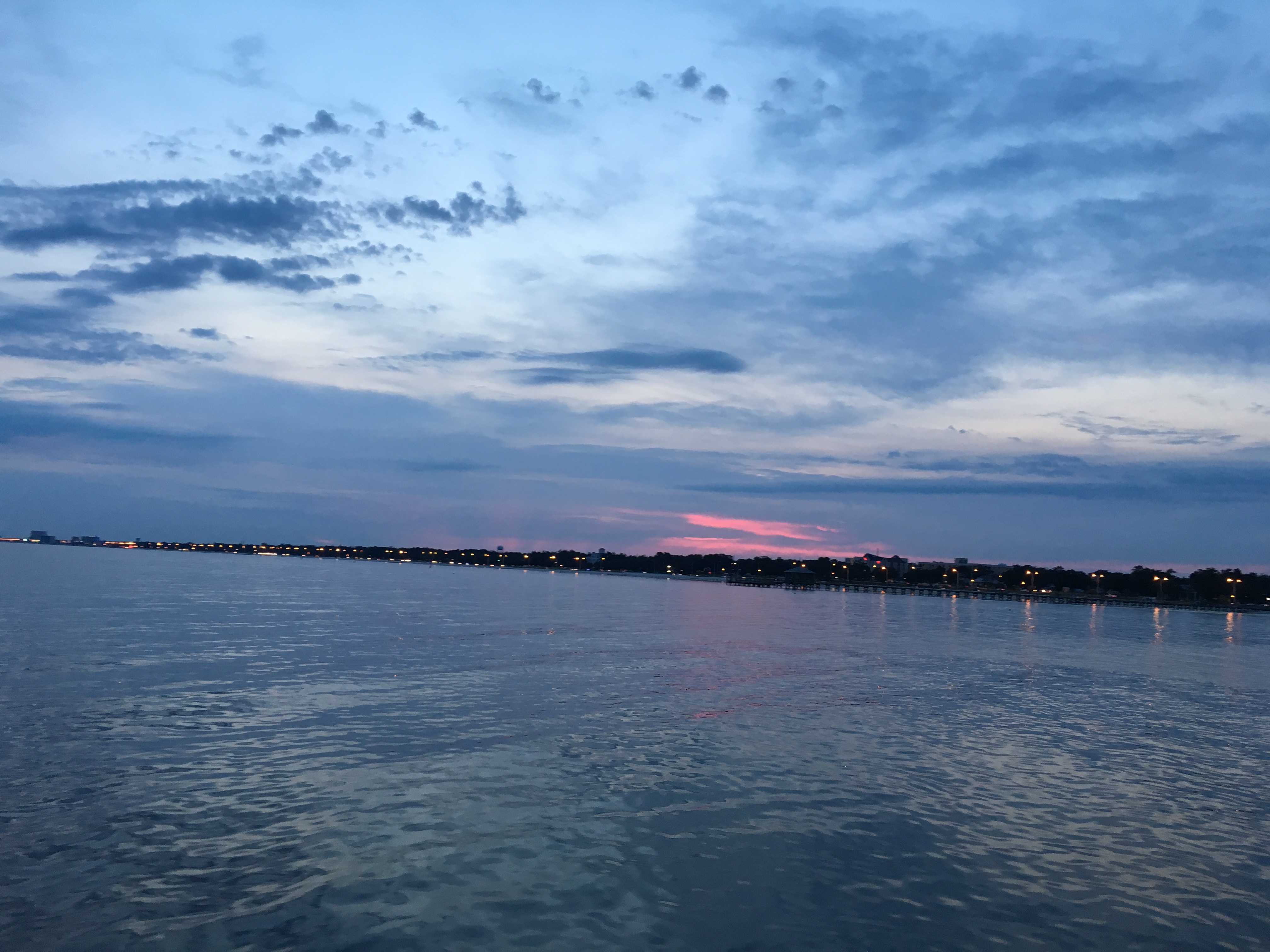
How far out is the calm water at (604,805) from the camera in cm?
1353

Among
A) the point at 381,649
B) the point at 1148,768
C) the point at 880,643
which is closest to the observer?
the point at 1148,768

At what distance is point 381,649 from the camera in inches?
1852

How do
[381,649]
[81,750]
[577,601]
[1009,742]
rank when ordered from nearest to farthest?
[81,750], [1009,742], [381,649], [577,601]

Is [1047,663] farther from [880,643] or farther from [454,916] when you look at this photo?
[454,916]

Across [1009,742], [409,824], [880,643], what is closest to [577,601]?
[880,643]

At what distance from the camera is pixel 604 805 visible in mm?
19312

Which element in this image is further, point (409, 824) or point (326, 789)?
point (326, 789)

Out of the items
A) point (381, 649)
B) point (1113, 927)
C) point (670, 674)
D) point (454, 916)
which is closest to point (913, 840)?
point (1113, 927)

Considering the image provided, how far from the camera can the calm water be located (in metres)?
13.5

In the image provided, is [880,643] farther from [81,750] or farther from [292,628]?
[81,750]

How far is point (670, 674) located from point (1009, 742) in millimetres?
16992

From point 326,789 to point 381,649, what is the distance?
93.3ft

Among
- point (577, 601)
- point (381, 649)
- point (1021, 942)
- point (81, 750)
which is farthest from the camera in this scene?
point (577, 601)

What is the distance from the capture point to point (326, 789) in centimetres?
1959
